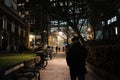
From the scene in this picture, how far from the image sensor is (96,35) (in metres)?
24.5

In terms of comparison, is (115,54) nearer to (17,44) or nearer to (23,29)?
(17,44)

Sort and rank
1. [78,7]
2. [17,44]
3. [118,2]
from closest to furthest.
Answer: [118,2] → [78,7] → [17,44]

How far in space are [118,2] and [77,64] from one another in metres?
17.8

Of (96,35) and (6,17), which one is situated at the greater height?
(6,17)

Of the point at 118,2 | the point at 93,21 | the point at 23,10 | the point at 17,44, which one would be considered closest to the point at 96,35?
the point at 93,21

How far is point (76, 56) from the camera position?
7.73m

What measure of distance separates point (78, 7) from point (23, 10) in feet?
97.7

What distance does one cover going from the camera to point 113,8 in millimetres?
26625

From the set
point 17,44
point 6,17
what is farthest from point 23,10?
point 6,17

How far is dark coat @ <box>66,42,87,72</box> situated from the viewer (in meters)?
7.71

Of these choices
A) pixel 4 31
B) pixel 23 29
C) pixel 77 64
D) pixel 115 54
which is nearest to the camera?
pixel 77 64

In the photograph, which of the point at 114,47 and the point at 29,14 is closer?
the point at 114,47

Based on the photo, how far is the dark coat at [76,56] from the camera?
7707 millimetres

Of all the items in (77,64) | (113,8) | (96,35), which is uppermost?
(113,8)
